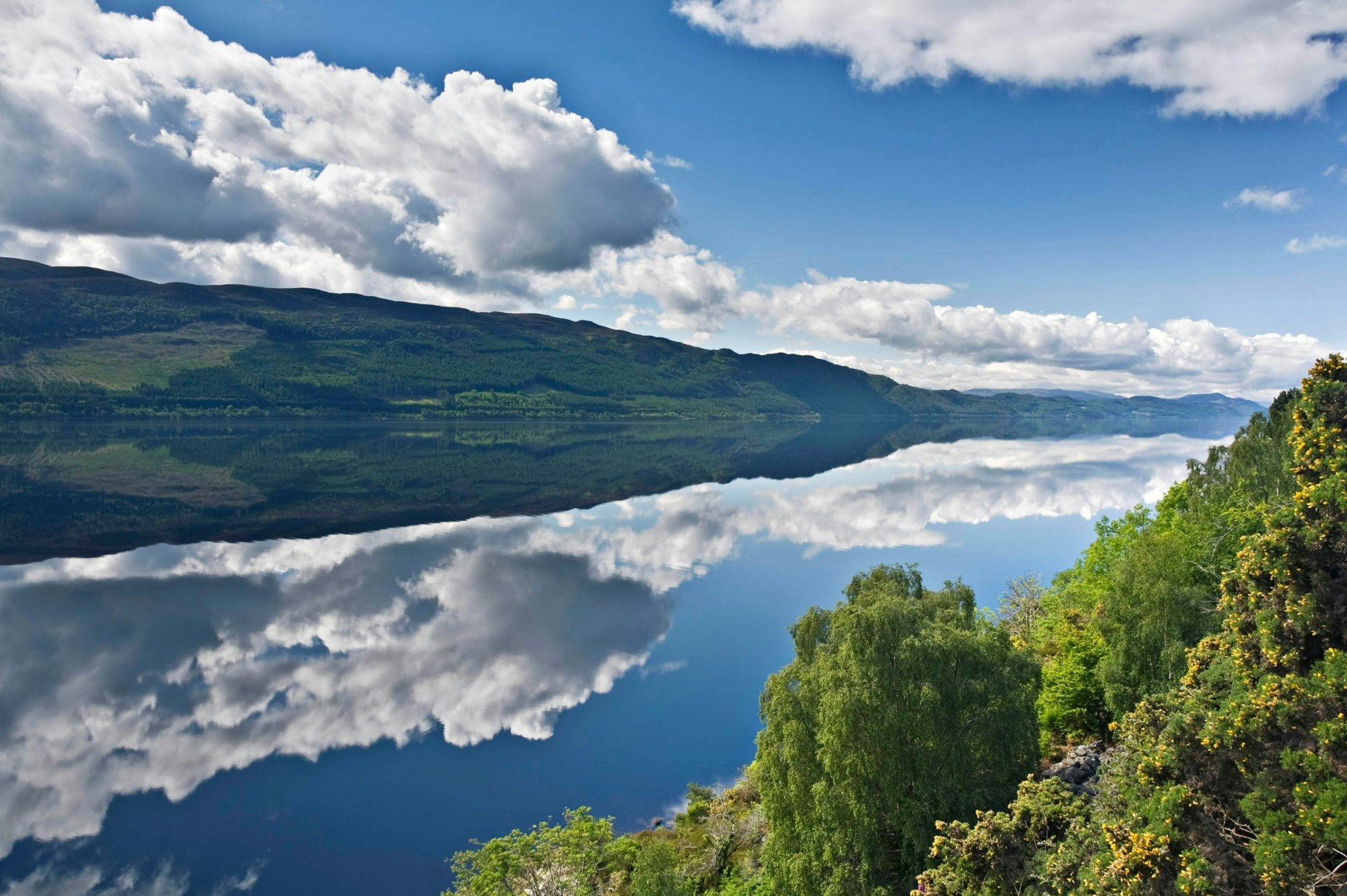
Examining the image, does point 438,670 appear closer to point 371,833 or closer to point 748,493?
point 371,833

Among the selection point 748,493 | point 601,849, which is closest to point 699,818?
point 601,849

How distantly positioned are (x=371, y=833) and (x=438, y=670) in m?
22.7

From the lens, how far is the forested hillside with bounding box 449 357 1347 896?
1753cm

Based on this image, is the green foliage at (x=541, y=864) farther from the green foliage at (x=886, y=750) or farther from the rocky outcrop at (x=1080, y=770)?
the rocky outcrop at (x=1080, y=770)

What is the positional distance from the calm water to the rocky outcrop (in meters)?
22.0

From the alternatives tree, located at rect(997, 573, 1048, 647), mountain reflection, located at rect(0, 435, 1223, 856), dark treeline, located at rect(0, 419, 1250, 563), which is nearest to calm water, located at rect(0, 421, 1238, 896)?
mountain reflection, located at rect(0, 435, 1223, 856)

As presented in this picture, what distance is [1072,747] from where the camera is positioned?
38.2 metres

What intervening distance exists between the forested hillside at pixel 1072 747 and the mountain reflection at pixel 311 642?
2523 cm

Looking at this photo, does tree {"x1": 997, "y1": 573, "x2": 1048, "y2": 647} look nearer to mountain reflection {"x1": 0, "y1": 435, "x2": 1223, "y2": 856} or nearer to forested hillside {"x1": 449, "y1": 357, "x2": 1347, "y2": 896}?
forested hillside {"x1": 449, "y1": 357, "x2": 1347, "y2": 896}

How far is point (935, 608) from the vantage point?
34188 millimetres

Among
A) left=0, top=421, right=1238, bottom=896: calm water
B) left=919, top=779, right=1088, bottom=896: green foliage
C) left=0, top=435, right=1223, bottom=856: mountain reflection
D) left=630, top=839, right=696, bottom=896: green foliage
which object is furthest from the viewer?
left=0, top=435, right=1223, bottom=856: mountain reflection

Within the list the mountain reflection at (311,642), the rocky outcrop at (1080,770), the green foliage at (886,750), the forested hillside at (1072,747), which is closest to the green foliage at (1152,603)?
the forested hillside at (1072,747)

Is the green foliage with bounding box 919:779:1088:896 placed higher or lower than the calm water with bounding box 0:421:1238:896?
higher

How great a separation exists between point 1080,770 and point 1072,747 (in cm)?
810
